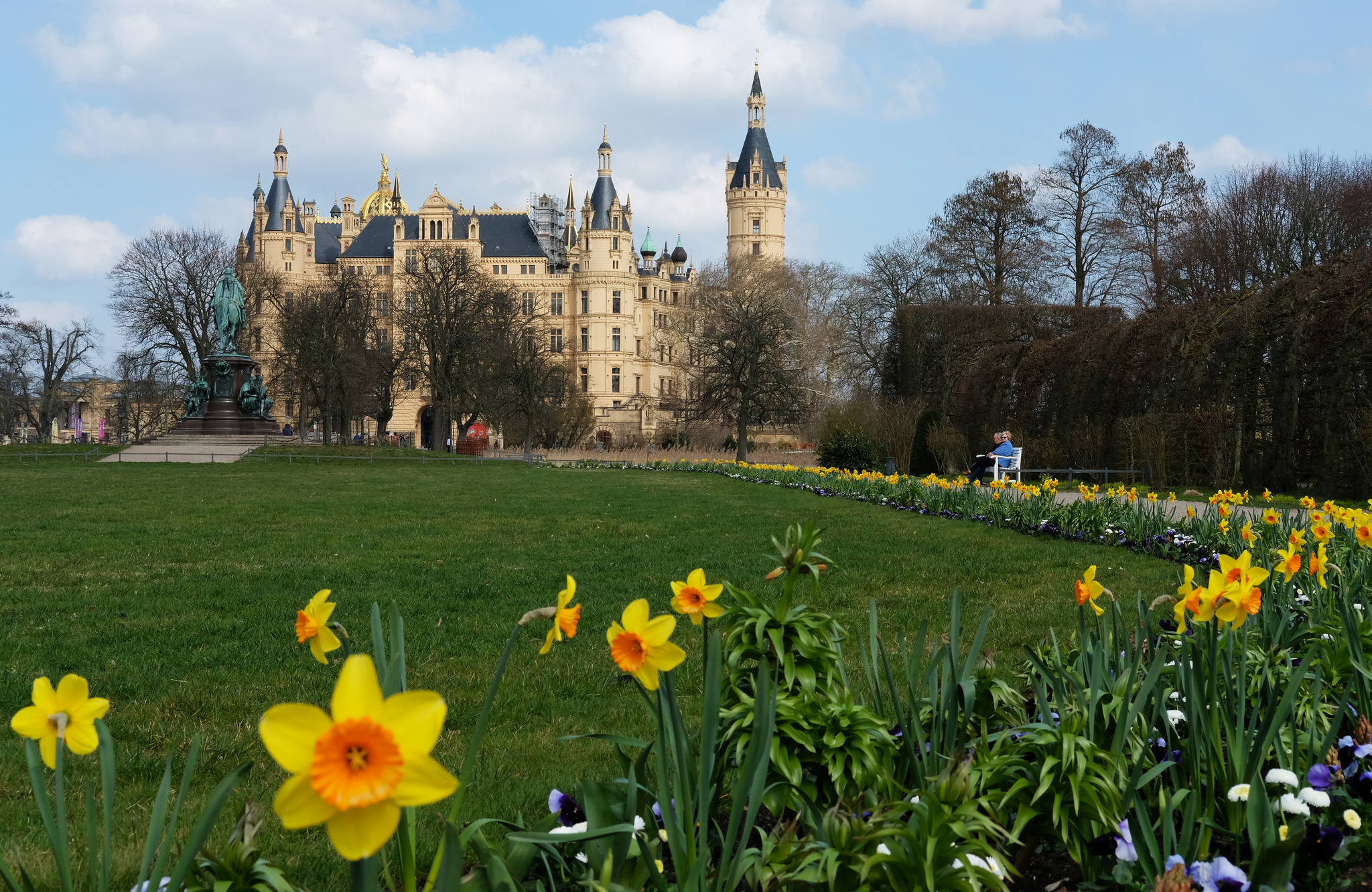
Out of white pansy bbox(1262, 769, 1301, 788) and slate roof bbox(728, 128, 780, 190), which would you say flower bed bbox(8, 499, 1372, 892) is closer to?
white pansy bbox(1262, 769, 1301, 788)

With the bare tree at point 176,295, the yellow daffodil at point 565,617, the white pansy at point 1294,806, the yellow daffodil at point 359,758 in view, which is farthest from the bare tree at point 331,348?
the yellow daffodil at point 359,758

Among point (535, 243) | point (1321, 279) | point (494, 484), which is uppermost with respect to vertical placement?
point (535, 243)

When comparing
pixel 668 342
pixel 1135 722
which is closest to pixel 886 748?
pixel 1135 722

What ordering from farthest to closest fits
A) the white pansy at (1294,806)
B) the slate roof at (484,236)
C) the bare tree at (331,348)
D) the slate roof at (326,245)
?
the slate roof at (326,245) < the slate roof at (484,236) < the bare tree at (331,348) < the white pansy at (1294,806)

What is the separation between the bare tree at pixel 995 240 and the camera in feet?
121

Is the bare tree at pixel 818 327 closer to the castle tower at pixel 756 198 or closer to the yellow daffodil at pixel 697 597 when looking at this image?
the castle tower at pixel 756 198

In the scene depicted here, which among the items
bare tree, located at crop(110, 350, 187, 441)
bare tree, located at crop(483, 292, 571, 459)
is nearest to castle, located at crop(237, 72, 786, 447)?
bare tree, located at crop(110, 350, 187, 441)

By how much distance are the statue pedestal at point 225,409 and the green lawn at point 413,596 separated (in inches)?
903

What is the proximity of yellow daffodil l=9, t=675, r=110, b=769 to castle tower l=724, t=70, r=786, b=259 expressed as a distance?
89.8 meters

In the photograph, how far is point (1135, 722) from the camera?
2.60 meters

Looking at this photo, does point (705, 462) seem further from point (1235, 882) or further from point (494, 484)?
point (1235, 882)

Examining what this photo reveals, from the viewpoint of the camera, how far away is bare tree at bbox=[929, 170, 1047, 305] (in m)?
36.8

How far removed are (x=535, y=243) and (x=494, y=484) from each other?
7430cm

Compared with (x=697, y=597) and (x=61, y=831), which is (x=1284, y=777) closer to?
(x=697, y=597)
